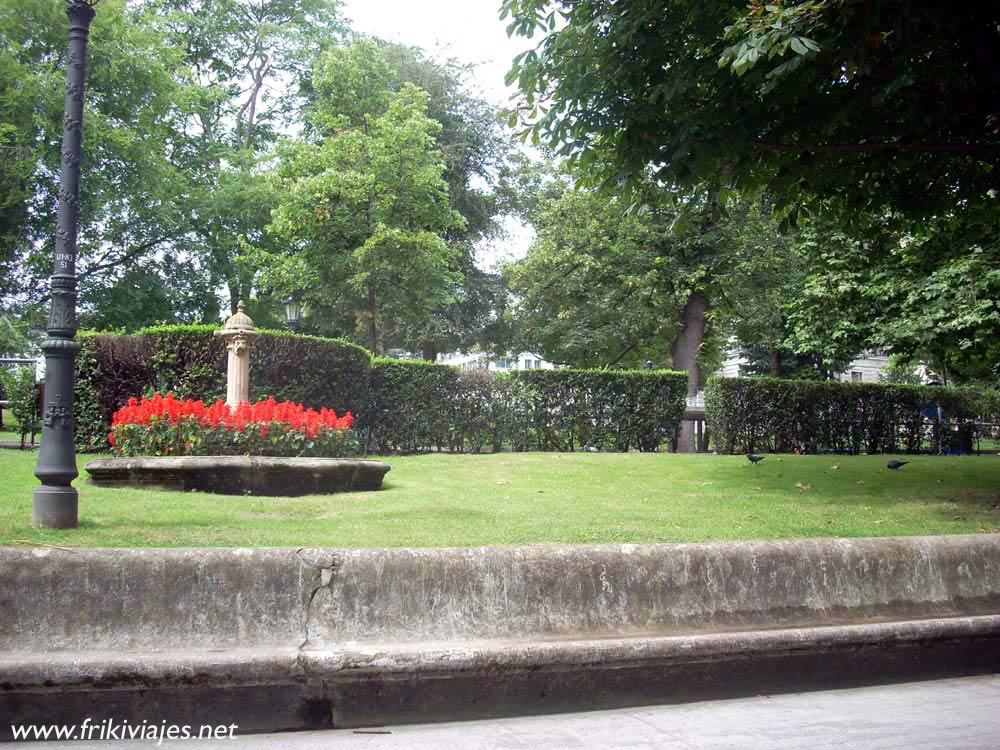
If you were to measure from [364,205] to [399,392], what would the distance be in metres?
8.05

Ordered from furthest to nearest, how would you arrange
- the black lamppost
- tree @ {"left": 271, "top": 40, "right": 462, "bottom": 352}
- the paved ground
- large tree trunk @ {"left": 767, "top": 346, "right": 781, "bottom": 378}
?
1. large tree trunk @ {"left": 767, "top": 346, "right": 781, "bottom": 378}
2. tree @ {"left": 271, "top": 40, "right": 462, "bottom": 352}
3. the black lamppost
4. the paved ground

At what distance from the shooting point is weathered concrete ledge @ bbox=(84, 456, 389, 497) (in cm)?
909

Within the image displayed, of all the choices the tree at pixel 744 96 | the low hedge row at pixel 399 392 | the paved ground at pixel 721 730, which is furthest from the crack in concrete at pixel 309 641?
the low hedge row at pixel 399 392

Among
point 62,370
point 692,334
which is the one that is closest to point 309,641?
point 62,370

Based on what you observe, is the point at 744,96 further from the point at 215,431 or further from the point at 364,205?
the point at 364,205

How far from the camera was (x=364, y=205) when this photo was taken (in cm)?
2247

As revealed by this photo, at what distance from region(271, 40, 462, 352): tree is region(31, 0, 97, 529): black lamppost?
15056 millimetres

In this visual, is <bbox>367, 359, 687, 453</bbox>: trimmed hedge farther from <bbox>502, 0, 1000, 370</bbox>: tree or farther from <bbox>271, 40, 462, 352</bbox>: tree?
<bbox>502, 0, 1000, 370</bbox>: tree

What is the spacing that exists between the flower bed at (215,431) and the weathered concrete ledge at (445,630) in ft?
18.6

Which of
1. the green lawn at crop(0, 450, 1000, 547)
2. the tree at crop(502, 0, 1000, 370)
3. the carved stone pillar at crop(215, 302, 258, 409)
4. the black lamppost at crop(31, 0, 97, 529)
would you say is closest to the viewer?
the black lamppost at crop(31, 0, 97, 529)

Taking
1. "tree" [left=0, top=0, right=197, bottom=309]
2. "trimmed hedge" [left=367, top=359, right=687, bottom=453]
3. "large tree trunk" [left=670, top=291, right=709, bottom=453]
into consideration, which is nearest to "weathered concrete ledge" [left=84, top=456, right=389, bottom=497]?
"trimmed hedge" [left=367, top=359, right=687, bottom=453]

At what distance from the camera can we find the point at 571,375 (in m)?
17.9

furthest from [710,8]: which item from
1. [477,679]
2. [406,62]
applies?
[406,62]

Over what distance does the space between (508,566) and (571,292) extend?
23.0 metres
